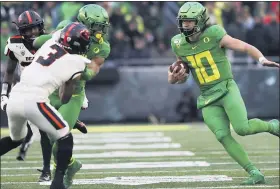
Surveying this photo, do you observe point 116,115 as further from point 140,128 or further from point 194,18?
point 194,18

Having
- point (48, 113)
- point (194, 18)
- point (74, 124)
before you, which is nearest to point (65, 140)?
point (48, 113)

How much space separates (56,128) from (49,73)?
39cm

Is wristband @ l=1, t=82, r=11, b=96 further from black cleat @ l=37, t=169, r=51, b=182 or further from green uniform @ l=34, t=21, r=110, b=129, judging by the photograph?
black cleat @ l=37, t=169, r=51, b=182

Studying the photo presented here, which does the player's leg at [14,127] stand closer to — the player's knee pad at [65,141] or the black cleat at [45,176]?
the player's knee pad at [65,141]

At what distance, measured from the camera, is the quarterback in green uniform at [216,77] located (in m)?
6.86

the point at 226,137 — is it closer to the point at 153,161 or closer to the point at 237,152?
the point at 237,152

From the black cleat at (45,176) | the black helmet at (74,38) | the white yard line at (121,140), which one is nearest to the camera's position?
the black helmet at (74,38)

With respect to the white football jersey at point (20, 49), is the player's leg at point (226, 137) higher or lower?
lower

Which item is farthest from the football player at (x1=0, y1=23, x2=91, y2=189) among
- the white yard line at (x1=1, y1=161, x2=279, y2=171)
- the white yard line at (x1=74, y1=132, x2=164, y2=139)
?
the white yard line at (x1=74, y1=132, x2=164, y2=139)

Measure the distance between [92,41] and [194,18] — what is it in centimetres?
88

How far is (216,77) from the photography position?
7.01 metres

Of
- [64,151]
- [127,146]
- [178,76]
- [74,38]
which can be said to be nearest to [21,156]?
[178,76]

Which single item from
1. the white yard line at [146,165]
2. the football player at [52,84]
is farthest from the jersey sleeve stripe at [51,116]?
the white yard line at [146,165]

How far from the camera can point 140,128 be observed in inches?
503
